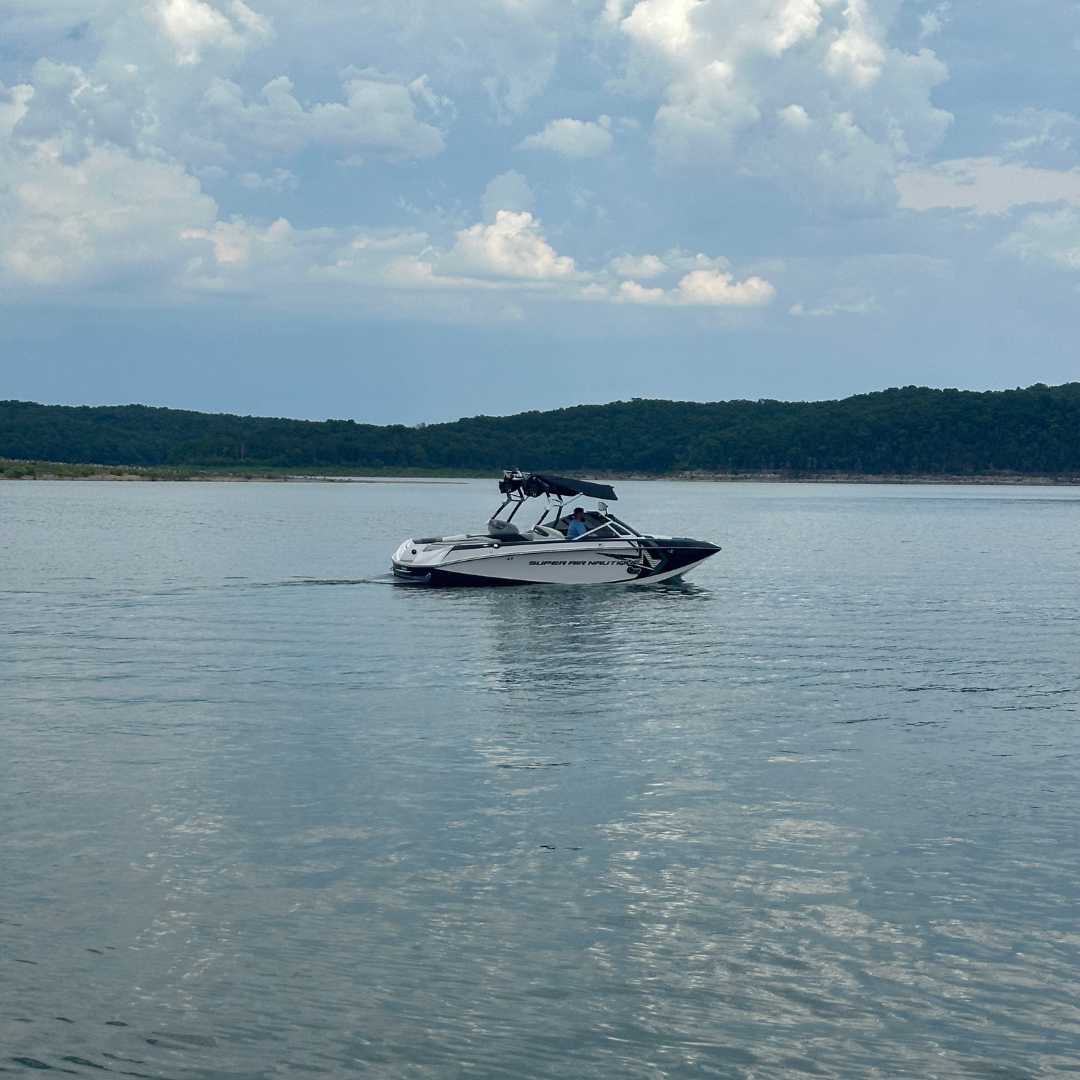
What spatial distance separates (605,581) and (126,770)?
2283 cm

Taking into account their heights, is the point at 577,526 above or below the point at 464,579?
above

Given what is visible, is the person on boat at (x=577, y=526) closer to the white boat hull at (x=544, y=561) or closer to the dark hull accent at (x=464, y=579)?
the white boat hull at (x=544, y=561)

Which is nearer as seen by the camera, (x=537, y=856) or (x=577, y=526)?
(x=537, y=856)

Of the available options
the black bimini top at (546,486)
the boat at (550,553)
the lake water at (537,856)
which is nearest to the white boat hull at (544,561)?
the boat at (550,553)

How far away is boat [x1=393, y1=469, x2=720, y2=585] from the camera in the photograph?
34.1 meters

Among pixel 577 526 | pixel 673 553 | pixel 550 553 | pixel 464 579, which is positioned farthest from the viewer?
pixel 673 553

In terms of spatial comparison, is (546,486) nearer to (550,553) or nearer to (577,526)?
(577,526)

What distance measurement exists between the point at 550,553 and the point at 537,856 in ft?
77.3

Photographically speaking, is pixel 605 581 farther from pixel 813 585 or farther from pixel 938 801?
pixel 938 801

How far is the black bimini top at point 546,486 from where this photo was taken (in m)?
35.0

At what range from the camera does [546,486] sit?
1415 inches

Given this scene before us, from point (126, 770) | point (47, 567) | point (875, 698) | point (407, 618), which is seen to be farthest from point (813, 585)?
point (126, 770)

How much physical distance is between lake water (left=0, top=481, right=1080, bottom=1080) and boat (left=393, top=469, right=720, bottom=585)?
8429mm

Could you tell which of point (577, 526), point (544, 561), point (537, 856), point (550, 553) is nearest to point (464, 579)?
point (544, 561)
